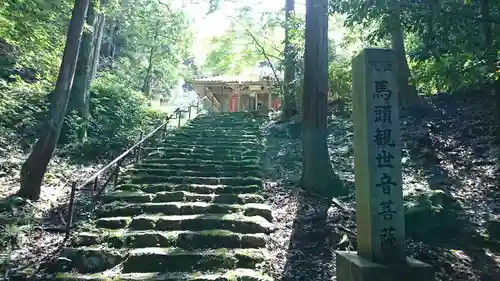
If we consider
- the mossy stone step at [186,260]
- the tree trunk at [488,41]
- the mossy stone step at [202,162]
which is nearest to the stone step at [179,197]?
the mossy stone step at [186,260]

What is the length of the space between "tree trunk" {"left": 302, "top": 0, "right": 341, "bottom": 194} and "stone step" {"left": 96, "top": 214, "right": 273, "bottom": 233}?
66.0 inches

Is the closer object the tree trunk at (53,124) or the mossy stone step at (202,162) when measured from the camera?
the tree trunk at (53,124)

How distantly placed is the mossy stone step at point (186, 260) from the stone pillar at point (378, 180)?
1.30 meters

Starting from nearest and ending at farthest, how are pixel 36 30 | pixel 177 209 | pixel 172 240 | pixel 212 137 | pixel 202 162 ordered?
1. pixel 172 240
2. pixel 177 209
3. pixel 36 30
4. pixel 202 162
5. pixel 212 137

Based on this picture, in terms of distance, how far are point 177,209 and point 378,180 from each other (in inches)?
139

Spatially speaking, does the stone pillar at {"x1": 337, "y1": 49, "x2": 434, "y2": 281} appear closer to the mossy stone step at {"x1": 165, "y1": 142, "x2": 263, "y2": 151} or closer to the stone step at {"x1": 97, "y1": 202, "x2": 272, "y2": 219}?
the stone step at {"x1": 97, "y1": 202, "x2": 272, "y2": 219}

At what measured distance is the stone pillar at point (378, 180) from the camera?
11.8 ft

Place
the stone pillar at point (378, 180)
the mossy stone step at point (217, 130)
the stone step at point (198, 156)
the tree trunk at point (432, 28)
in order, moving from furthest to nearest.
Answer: the mossy stone step at point (217, 130) → the stone step at point (198, 156) → the tree trunk at point (432, 28) → the stone pillar at point (378, 180)

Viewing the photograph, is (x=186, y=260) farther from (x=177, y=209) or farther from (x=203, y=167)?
(x=203, y=167)

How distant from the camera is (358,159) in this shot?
4066 millimetres

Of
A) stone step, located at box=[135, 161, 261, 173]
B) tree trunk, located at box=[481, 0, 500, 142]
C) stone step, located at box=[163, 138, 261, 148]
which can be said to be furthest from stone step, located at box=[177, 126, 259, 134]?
tree trunk, located at box=[481, 0, 500, 142]

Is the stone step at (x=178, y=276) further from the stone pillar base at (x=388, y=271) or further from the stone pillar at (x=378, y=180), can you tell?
the stone pillar base at (x=388, y=271)

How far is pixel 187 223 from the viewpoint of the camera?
570cm

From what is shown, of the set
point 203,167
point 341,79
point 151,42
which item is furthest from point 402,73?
point 151,42
